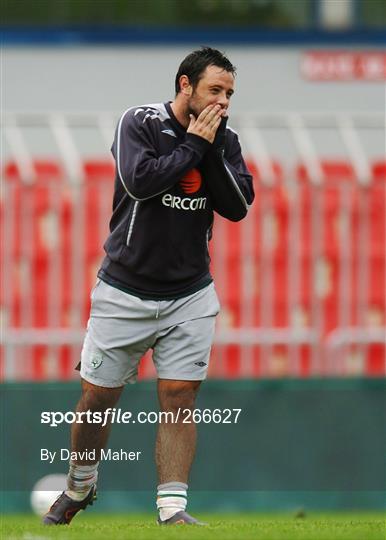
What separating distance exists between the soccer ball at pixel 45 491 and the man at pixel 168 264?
114 inches

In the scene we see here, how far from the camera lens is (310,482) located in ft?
37.8

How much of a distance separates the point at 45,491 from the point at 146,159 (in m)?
4.11

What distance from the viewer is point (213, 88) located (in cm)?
754

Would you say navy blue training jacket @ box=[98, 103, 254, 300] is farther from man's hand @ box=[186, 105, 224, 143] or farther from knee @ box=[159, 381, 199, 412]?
knee @ box=[159, 381, 199, 412]

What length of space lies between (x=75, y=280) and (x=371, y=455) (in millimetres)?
2457

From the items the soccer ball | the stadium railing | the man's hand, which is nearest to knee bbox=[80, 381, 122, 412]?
the man's hand

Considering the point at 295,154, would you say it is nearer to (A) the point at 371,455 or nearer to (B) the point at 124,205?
(A) the point at 371,455

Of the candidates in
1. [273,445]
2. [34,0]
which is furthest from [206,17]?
[273,445]

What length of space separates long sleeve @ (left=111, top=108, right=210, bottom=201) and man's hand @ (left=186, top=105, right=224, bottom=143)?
0.03 meters

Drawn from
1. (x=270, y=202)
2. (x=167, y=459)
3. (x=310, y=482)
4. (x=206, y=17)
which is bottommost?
(x=310, y=482)

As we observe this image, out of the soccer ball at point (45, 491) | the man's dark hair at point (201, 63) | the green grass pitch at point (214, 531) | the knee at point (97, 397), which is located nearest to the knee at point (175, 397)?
the knee at point (97, 397)

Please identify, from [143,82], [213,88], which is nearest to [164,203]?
[213,88]

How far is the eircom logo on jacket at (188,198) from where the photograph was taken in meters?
7.55

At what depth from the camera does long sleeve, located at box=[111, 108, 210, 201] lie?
24.2 ft
